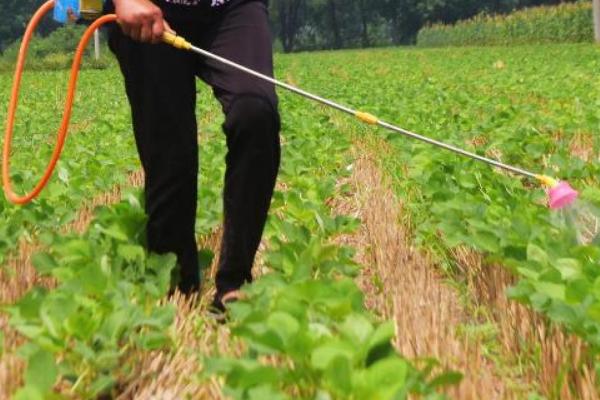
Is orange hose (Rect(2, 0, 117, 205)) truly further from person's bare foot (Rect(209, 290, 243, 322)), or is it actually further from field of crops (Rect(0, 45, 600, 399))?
person's bare foot (Rect(209, 290, 243, 322))

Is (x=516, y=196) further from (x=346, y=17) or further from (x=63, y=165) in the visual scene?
(x=346, y=17)

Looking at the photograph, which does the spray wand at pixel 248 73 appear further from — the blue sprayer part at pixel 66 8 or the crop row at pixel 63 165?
the crop row at pixel 63 165

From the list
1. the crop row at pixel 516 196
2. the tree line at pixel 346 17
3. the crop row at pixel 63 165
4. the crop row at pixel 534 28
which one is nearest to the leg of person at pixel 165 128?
the crop row at pixel 63 165

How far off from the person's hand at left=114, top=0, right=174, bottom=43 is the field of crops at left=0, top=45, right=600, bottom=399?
72cm

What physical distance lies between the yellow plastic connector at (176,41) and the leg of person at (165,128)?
0.41 ft

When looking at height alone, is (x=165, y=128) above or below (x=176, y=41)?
below

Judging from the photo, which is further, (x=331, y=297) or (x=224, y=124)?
(x=224, y=124)

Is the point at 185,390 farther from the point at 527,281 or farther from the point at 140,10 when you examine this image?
the point at 140,10

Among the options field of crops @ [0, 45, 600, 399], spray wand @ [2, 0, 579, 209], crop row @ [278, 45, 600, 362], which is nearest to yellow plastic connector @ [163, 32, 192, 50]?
spray wand @ [2, 0, 579, 209]

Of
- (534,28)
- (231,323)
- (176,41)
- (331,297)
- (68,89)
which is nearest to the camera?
(331,297)

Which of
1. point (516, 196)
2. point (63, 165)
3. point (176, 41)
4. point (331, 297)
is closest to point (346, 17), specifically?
point (63, 165)

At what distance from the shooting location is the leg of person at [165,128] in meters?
3.16

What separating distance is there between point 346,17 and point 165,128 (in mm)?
94761

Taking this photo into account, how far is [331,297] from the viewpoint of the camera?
2.36m
